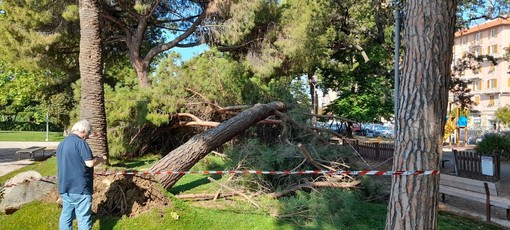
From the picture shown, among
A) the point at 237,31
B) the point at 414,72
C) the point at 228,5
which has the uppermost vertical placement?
the point at 228,5

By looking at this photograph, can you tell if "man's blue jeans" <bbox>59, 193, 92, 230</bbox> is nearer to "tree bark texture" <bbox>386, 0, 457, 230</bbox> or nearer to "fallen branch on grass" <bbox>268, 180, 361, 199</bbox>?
"fallen branch on grass" <bbox>268, 180, 361, 199</bbox>

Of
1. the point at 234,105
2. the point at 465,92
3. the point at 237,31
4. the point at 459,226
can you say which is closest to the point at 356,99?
the point at 465,92

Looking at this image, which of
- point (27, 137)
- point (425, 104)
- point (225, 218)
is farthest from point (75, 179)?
→ point (27, 137)

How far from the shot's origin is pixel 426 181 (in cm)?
334

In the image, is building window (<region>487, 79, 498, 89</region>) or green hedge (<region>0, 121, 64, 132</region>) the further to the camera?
building window (<region>487, 79, 498, 89</region>)

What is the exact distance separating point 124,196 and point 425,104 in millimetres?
4140

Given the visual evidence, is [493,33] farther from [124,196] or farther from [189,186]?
[124,196]

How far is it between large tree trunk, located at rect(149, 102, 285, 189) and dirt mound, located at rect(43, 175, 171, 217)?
0.77m

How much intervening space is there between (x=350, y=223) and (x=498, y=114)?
47976 mm

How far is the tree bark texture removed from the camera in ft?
10.9

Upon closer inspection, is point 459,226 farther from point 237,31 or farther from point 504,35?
point 504,35

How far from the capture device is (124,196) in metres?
5.42

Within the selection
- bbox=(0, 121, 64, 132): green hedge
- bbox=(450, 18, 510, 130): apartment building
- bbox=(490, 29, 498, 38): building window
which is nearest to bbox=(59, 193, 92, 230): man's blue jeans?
bbox=(0, 121, 64, 132): green hedge

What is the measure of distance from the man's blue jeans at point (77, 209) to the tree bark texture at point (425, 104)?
11.2ft
